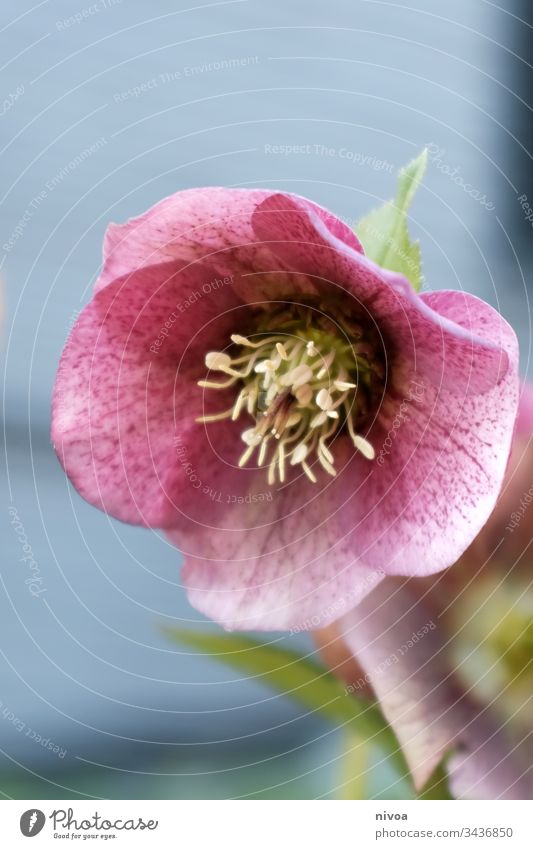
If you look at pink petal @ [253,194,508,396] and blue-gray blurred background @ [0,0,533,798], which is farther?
blue-gray blurred background @ [0,0,533,798]

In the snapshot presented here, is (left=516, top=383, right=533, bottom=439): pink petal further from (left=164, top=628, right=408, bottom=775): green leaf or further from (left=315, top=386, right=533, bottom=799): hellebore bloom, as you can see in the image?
(left=164, top=628, right=408, bottom=775): green leaf

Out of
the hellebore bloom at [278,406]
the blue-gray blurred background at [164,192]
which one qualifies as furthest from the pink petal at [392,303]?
the blue-gray blurred background at [164,192]

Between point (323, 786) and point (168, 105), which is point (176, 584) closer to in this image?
point (323, 786)

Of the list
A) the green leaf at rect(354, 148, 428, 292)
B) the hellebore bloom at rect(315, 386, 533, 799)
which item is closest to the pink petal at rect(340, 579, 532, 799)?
the hellebore bloom at rect(315, 386, 533, 799)

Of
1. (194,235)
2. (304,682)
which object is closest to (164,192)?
(194,235)

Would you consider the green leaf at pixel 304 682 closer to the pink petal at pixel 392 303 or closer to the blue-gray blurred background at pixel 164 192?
the blue-gray blurred background at pixel 164 192

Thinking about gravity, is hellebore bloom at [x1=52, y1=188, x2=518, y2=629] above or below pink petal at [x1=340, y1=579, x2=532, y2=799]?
above

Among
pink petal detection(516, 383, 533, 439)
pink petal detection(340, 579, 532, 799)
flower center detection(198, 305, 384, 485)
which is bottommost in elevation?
A: pink petal detection(340, 579, 532, 799)

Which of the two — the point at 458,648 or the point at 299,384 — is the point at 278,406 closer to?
the point at 299,384
